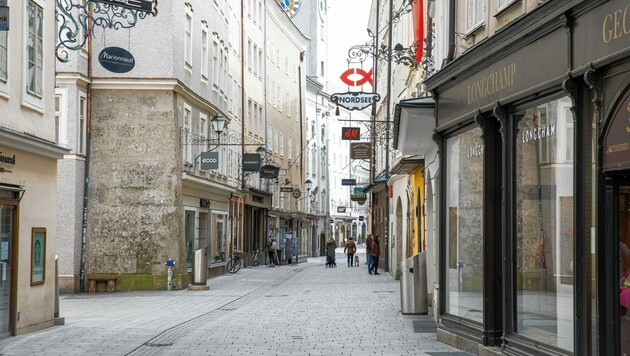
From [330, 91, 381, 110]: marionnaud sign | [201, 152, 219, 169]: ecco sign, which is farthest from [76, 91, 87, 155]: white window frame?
[330, 91, 381, 110]: marionnaud sign

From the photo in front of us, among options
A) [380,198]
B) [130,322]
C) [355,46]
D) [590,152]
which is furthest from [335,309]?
[380,198]

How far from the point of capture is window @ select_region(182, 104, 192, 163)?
1230 inches

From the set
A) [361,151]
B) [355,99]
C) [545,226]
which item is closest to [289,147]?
[361,151]

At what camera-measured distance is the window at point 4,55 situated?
15397mm

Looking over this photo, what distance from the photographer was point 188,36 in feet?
108

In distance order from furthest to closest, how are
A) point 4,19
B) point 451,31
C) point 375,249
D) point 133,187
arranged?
point 375,249, point 133,187, point 451,31, point 4,19

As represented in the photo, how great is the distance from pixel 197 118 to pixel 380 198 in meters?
17.6

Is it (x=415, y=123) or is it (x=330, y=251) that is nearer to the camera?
(x=415, y=123)

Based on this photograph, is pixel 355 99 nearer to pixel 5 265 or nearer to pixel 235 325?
pixel 235 325

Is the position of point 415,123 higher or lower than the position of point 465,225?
higher

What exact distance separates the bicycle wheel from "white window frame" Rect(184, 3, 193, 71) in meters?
11.9

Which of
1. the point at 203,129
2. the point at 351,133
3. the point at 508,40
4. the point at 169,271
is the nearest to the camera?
the point at 508,40

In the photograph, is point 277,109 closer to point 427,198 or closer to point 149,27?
point 149,27

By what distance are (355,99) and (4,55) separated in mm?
13856
